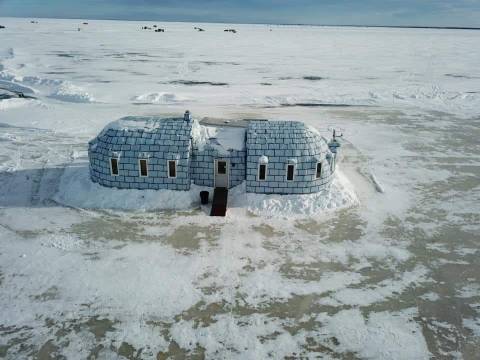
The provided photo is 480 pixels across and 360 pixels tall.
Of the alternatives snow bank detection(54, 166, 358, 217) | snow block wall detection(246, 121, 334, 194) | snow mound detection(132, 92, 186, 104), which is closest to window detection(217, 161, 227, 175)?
snow bank detection(54, 166, 358, 217)

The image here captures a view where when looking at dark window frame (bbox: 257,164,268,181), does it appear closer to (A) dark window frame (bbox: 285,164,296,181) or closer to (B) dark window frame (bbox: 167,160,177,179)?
(A) dark window frame (bbox: 285,164,296,181)

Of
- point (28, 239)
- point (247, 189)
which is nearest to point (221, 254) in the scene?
point (247, 189)

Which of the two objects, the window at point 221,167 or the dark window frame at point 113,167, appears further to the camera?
the window at point 221,167

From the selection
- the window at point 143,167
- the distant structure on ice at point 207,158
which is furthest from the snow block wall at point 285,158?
the window at point 143,167

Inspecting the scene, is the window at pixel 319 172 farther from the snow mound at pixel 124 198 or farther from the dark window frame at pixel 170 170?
the dark window frame at pixel 170 170

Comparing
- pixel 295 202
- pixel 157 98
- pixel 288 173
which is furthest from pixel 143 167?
pixel 157 98

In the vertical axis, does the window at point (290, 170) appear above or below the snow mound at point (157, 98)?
below

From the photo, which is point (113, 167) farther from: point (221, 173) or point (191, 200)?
point (221, 173)
